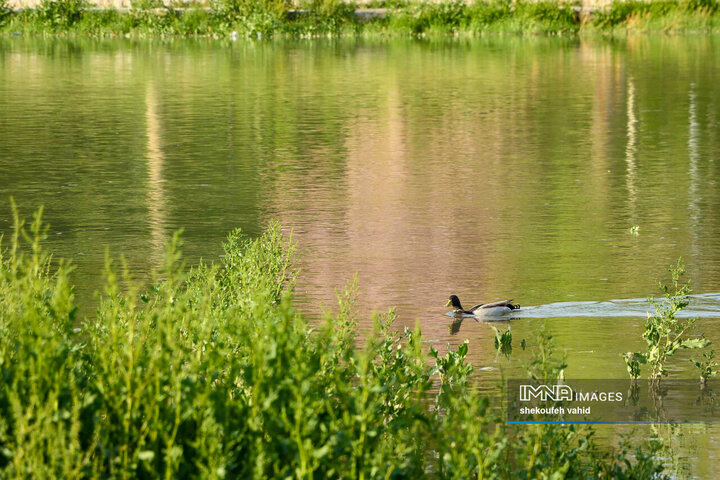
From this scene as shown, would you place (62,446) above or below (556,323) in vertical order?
above

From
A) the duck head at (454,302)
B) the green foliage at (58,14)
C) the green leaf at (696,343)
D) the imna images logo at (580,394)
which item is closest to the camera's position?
the imna images logo at (580,394)

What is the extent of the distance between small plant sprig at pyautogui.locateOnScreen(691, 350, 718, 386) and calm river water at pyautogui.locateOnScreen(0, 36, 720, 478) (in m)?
0.14

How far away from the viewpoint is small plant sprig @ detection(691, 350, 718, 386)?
8.25m

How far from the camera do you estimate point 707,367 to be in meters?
8.24

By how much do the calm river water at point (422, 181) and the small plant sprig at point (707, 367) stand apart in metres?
0.14

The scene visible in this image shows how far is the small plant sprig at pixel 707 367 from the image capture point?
27.1ft

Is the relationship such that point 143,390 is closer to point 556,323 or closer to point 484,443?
point 484,443

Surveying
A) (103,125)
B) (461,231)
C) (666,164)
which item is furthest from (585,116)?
(461,231)

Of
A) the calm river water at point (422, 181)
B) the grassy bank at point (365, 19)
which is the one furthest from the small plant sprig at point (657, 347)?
the grassy bank at point (365, 19)

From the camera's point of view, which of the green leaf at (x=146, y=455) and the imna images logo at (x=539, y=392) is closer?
the green leaf at (x=146, y=455)

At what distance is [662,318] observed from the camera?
8773 mm

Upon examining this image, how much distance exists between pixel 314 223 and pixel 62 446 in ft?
31.0

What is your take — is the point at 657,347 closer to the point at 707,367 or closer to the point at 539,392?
the point at 707,367

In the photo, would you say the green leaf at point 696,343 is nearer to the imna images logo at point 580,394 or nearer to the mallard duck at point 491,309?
the imna images logo at point 580,394
